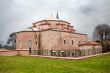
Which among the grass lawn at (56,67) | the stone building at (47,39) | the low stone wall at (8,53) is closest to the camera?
the grass lawn at (56,67)

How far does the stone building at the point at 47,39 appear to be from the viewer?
119 ft

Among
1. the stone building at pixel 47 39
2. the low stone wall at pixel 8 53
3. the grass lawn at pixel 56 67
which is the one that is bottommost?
the grass lawn at pixel 56 67

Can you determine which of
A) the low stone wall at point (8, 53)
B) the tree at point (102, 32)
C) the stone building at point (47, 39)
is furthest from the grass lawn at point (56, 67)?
the tree at point (102, 32)

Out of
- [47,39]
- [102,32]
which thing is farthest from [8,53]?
[102,32]

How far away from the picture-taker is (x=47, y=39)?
36.8 meters

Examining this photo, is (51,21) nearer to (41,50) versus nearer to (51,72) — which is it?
(41,50)

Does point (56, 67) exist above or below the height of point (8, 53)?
below

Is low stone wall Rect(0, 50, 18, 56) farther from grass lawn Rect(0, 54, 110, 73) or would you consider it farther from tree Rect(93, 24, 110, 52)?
tree Rect(93, 24, 110, 52)

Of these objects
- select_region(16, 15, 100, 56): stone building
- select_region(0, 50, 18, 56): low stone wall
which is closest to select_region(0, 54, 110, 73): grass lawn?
select_region(0, 50, 18, 56): low stone wall

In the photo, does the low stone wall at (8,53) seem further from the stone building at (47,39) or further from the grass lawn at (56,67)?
the grass lawn at (56,67)

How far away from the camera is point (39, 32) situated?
127ft

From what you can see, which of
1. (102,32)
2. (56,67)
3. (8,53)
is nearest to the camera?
(56,67)

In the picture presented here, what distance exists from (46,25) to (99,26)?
18.2m

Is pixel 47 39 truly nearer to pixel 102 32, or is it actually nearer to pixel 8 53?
pixel 8 53
